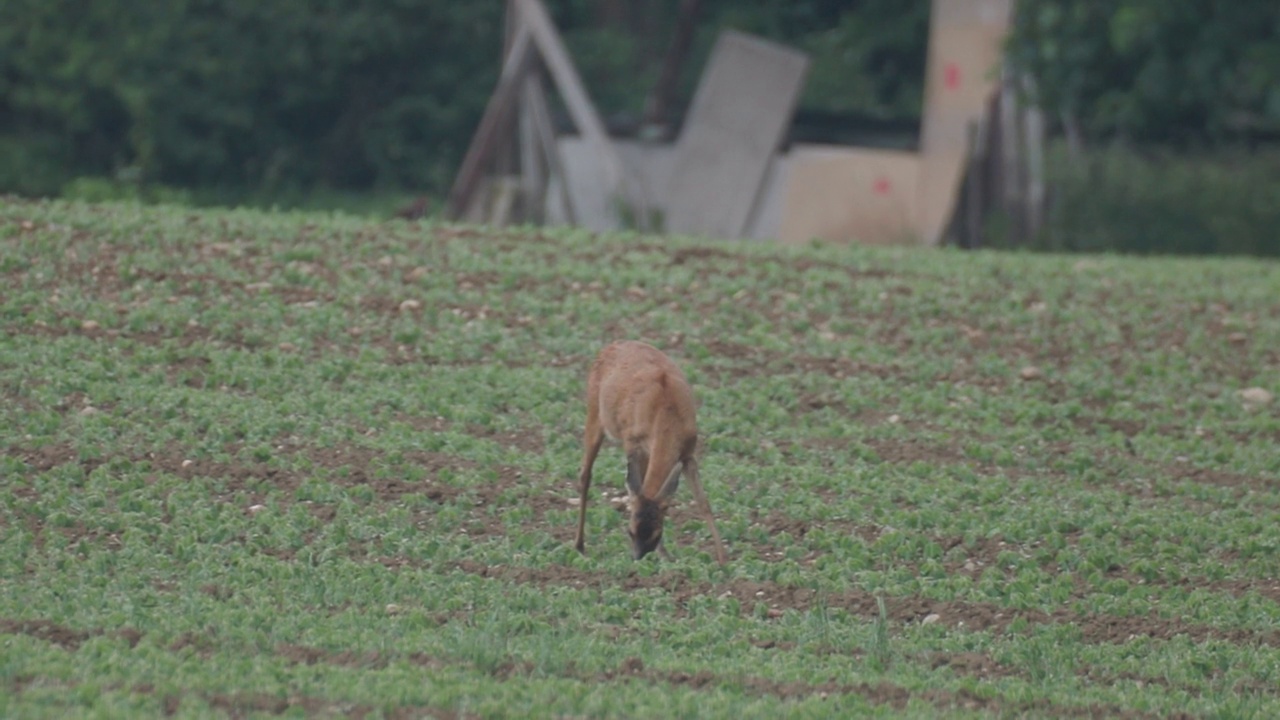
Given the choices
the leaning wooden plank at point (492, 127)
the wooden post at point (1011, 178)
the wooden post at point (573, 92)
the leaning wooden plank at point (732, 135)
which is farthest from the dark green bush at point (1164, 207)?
the leaning wooden plank at point (492, 127)

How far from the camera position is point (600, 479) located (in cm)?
862

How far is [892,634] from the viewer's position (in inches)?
266

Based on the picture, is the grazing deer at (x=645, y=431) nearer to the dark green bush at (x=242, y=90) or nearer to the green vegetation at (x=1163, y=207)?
the green vegetation at (x=1163, y=207)

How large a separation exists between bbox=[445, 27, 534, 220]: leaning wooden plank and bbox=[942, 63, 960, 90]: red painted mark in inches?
157

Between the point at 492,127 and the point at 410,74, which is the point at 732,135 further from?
the point at 410,74

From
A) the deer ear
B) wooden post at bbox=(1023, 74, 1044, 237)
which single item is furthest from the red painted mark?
the deer ear

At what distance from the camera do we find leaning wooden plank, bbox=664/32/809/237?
1781cm

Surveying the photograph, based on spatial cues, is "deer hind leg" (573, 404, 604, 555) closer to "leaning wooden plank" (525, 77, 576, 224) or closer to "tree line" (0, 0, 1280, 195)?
"leaning wooden plank" (525, 77, 576, 224)

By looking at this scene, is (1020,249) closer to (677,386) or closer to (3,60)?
(677,386)

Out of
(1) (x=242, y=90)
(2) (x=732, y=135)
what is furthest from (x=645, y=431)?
(1) (x=242, y=90)

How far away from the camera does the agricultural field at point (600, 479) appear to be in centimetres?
610

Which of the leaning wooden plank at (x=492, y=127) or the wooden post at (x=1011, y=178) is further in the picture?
the leaning wooden plank at (x=492, y=127)

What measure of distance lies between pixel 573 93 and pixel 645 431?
394 inches

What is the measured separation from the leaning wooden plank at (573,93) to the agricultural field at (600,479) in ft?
12.3
